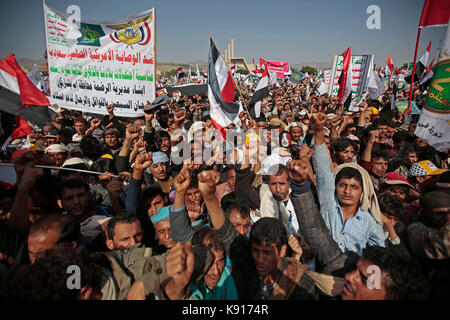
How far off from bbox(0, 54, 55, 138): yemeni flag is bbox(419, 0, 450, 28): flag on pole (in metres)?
5.30

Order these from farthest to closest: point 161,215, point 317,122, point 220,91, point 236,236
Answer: point 220,91 → point 161,215 → point 317,122 → point 236,236

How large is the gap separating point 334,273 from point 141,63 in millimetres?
4799

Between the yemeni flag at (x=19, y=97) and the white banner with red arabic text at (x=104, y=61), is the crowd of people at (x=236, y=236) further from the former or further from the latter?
the white banner with red arabic text at (x=104, y=61)

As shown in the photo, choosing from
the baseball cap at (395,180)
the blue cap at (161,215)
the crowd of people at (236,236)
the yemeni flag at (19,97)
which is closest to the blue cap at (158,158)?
the crowd of people at (236,236)

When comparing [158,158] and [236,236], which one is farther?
[158,158]

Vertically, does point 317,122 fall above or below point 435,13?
below

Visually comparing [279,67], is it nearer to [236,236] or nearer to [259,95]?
[259,95]

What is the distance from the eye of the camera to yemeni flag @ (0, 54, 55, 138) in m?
3.10

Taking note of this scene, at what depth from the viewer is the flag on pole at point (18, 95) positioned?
10.2ft

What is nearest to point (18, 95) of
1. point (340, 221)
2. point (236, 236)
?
point (236, 236)

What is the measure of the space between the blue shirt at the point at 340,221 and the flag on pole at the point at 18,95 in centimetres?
344

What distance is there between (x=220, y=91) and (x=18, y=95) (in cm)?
286

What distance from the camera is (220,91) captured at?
14.6 ft
